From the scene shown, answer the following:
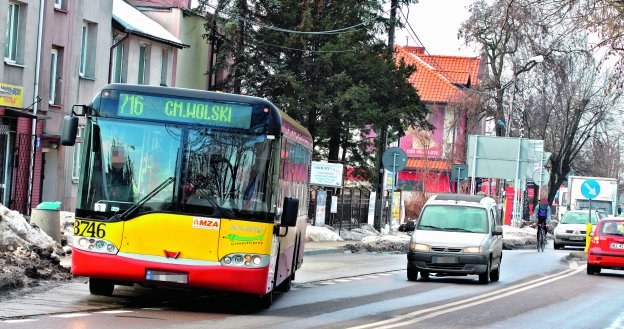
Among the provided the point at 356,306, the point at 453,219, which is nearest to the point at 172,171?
the point at 356,306

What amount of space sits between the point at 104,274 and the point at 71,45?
23709 millimetres

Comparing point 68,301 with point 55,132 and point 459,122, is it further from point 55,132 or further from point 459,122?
point 459,122

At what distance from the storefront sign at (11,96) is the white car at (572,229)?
24371 mm

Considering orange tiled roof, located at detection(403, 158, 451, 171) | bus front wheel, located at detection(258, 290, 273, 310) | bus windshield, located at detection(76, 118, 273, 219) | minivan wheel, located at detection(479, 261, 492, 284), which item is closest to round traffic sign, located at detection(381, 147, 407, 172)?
minivan wheel, located at detection(479, 261, 492, 284)

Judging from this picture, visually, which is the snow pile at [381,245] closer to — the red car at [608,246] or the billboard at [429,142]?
the red car at [608,246]

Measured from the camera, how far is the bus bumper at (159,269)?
14.5m

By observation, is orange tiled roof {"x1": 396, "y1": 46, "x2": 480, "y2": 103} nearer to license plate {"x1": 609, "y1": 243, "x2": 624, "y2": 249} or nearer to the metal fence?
the metal fence

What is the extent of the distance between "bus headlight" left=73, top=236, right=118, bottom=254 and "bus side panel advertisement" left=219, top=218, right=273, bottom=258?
132cm

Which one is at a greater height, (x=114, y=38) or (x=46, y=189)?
(x=114, y=38)

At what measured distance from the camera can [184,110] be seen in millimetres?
14820

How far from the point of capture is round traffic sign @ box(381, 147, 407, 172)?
36.7 metres

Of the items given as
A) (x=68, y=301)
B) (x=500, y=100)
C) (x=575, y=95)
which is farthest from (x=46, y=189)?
(x=575, y=95)

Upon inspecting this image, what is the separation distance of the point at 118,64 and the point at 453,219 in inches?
809

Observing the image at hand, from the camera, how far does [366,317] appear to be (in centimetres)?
1543
